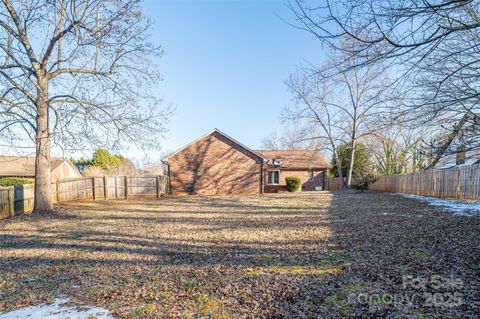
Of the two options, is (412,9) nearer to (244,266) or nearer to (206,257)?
(244,266)

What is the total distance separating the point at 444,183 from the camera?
12203 mm

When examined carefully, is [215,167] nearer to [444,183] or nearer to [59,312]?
[444,183]

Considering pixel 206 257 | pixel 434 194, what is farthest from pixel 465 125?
pixel 434 194

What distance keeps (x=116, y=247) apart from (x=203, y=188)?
1428cm

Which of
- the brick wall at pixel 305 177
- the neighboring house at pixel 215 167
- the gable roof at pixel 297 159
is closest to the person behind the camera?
the neighboring house at pixel 215 167

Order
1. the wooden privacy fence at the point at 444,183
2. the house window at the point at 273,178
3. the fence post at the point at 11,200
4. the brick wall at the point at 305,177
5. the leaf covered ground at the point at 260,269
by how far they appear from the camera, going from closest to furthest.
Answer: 1. the leaf covered ground at the point at 260,269
2. the wooden privacy fence at the point at 444,183
3. the fence post at the point at 11,200
4. the house window at the point at 273,178
5. the brick wall at the point at 305,177

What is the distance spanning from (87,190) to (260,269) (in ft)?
53.2

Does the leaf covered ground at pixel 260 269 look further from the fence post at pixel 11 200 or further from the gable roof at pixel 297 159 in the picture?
the gable roof at pixel 297 159

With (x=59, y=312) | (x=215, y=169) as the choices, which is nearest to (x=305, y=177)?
(x=215, y=169)

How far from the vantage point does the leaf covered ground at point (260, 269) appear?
2912 millimetres

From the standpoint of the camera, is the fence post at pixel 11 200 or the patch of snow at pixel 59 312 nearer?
the patch of snow at pixel 59 312

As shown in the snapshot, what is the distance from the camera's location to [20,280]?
425cm

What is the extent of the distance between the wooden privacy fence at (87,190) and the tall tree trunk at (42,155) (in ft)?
2.87

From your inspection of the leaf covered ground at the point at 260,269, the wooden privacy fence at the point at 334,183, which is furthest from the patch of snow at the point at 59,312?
the wooden privacy fence at the point at 334,183
